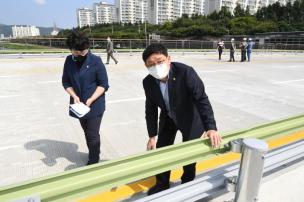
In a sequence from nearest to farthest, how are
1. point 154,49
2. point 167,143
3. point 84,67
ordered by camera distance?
1. point 154,49
2. point 167,143
3. point 84,67

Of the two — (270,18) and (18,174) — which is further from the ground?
(270,18)

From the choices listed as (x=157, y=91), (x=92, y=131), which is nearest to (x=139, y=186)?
(x=92, y=131)

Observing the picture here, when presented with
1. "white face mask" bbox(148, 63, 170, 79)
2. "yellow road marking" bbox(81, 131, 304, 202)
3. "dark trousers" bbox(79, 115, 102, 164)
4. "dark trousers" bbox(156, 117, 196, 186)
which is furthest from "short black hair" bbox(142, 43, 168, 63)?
"yellow road marking" bbox(81, 131, 304, 202)

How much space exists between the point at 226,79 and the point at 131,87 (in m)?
4.23

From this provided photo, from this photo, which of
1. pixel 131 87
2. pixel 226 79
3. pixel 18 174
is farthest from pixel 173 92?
pixel 226 79

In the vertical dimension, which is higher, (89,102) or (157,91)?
(157,91)

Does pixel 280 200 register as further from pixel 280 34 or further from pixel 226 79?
pixel 280 34

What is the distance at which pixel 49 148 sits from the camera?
15.2ft

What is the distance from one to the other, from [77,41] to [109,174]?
1884 millimetres

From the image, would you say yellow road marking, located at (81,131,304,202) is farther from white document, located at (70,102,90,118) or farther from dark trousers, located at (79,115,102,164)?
white document, located at (70,102,90,118)

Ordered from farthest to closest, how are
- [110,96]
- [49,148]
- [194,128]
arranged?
[110,96]
[49,148]
[194,128]

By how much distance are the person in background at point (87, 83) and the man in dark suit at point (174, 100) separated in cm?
90

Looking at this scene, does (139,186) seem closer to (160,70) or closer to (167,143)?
(167,143)

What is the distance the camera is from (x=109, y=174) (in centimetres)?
186
